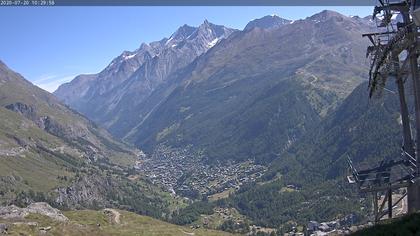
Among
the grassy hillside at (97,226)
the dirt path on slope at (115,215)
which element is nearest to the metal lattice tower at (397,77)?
the grassy hillside at (97,226)

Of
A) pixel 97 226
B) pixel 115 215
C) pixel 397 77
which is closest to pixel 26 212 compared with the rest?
pixel 97 226

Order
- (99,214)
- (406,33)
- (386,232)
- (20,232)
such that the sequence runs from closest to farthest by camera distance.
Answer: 1. (386,232)
2. (406,33)
3. (20,232)
4. (99,214)

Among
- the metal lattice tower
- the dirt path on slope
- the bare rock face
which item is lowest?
the dirt path on slope

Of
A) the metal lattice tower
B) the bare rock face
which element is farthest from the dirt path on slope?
the metal lattice tower

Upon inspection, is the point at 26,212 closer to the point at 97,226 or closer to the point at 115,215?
the point at 97,226

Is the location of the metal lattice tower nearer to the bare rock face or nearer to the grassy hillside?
the grassy hillside

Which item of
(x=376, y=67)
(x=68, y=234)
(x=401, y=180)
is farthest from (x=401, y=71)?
(x=68, y=234)

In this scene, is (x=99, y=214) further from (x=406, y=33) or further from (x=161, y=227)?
(x=406, y=33)

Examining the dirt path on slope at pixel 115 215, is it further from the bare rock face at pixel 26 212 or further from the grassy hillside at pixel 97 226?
Result: the bare rock face at pixel 26 212
